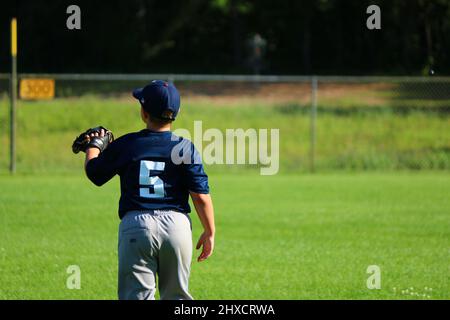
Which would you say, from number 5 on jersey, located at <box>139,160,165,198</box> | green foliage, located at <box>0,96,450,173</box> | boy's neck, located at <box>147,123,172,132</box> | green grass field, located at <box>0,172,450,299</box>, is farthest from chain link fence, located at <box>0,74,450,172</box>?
number 5 on jersey, located at <box>139,160,165,198</box>

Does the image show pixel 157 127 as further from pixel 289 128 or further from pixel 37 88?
pixel 289 128

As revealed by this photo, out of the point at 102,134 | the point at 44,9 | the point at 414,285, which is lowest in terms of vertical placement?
the point at 414,285

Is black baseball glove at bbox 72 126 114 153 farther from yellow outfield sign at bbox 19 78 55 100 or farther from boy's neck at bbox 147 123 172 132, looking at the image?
yellow outfield sign at bbox 19 78 55 100

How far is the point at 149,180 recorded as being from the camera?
6387mm

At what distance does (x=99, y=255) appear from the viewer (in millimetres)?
11297

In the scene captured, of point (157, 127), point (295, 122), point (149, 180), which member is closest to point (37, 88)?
point (295, 122)

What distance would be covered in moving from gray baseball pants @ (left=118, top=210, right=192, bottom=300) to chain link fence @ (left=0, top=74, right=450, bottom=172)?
16024 millimetres

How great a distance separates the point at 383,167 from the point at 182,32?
23.0 m
